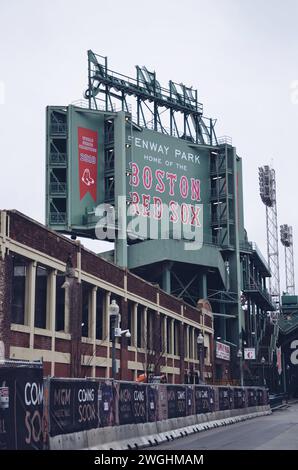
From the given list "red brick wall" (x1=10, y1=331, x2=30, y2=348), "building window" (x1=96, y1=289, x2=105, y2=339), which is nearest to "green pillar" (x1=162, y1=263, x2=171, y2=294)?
"building window" (x1=96, y1=289, x2=105, y2=339)

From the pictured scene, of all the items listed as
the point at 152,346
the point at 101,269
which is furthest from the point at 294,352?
the point at 101,269

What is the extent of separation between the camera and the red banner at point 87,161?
69.2 metres

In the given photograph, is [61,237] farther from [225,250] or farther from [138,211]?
[225,250]

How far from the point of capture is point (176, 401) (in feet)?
92.9

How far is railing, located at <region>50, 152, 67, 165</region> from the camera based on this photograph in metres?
68.9

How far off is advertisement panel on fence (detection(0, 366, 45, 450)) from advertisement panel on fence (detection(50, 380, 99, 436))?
79 cm

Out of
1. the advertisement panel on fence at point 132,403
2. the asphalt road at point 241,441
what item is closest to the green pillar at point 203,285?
the asphalt road at point 241,441

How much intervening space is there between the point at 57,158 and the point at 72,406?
52890 millimetres

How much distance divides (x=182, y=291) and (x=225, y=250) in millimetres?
8500

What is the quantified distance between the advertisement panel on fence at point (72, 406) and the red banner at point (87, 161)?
165ft

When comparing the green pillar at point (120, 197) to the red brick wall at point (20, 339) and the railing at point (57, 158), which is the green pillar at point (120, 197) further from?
the red brick wall at point (20, 339)

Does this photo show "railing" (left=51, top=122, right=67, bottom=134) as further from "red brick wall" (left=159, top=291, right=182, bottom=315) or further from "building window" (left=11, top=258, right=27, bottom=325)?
"building window" (left=11, top=258, right=27, bottom=325)

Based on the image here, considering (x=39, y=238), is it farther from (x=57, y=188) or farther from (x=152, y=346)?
(x=57, y=188)
